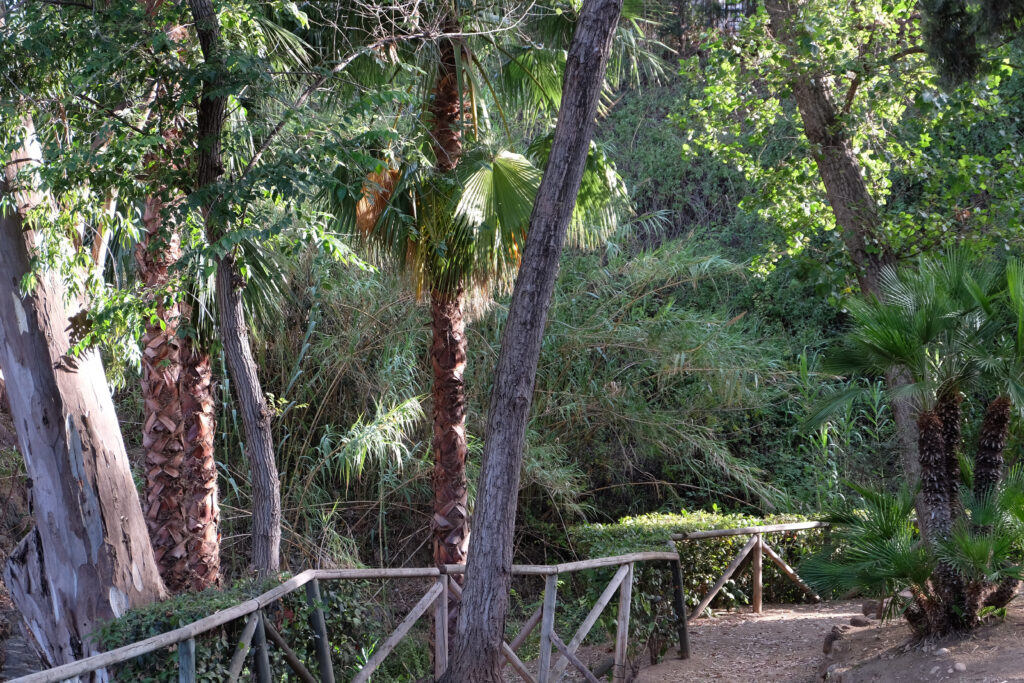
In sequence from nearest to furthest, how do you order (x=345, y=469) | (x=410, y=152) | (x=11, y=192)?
1. (x=11, y=192)
2. (x=410, y=152)
3. (x=345, y=469)

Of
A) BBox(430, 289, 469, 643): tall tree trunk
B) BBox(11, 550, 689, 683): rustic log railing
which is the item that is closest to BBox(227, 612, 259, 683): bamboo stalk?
BBox(11, 550, 689, 683): rustic log railing

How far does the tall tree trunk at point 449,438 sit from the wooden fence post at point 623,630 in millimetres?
1848

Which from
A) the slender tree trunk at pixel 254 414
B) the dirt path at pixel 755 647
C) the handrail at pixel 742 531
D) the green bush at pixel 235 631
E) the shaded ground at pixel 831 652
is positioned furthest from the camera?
the handrail at pixel 742 531

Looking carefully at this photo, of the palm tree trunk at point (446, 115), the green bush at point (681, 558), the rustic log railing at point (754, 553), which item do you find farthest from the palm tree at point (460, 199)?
the rustic log railing at point (754, 553)

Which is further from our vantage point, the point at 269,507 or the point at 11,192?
the point at 269,507

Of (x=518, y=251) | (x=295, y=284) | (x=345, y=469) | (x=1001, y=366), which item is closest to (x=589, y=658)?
(x=345, y=469)

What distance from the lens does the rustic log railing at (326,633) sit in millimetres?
3496

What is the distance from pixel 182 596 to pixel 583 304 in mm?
7206

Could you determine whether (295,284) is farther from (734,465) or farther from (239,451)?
(734,465)

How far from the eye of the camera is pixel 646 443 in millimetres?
10594

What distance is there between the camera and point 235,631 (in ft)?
14.3

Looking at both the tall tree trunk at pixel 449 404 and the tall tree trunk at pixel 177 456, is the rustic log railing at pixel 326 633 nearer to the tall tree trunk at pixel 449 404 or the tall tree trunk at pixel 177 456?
the tall tree trunk at pixel 449 404

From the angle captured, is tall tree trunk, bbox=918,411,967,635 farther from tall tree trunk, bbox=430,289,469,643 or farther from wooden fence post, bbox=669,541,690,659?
tall tree trunk, bbox=430,289,469,643

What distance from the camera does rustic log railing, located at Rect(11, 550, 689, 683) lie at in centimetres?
350
